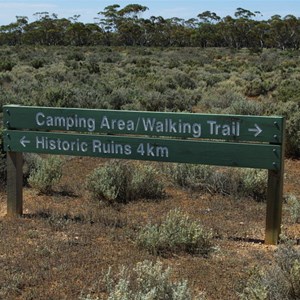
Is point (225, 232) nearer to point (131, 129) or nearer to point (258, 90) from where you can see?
point (131, 129)

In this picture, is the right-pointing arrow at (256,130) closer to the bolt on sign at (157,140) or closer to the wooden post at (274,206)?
the bolt on sign at (157,140)

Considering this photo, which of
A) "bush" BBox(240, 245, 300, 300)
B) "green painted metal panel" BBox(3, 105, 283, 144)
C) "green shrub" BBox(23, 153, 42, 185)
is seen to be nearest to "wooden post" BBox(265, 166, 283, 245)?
"green painted metal panel" BBox(3, 105, 283, 144)

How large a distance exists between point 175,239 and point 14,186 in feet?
7.37

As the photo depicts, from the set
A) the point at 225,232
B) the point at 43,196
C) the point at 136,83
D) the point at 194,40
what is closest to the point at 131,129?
the point at 225,232

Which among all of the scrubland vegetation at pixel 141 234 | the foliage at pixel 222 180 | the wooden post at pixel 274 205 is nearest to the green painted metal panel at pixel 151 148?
the wooden post at pixel 274 205

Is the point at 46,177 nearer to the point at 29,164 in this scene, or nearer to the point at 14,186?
the point at 14,186

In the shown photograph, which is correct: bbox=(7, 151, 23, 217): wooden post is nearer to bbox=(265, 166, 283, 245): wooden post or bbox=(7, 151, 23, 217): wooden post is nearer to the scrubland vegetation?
the scrubland vegetation

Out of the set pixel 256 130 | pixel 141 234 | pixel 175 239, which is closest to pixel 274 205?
pixel 256 130

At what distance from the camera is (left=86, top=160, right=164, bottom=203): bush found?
6.84 meters

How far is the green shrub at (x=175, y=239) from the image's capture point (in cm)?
497

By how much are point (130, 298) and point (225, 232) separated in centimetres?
266

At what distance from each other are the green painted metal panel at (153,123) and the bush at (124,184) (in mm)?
1215

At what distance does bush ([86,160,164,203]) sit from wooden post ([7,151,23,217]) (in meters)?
1.01

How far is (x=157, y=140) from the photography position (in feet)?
18.4
